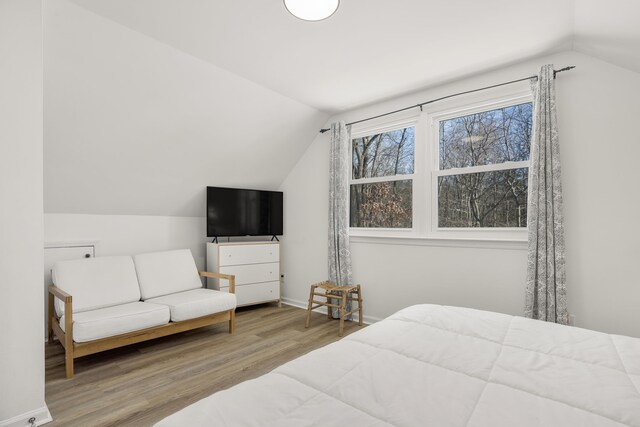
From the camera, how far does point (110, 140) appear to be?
10.1 feet

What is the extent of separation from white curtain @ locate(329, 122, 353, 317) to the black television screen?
1.02 m

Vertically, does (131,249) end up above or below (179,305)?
above

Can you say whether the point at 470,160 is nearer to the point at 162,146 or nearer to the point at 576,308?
the point at 576,308

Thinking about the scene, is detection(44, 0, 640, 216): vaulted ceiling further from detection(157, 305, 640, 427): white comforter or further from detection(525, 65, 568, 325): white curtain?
detection(157, 305, 640, 427): white comforter

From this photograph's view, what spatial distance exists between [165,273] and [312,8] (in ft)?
9.70

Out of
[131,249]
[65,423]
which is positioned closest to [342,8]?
[65,423]

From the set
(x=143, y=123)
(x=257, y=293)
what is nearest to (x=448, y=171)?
(x=257, y=293)

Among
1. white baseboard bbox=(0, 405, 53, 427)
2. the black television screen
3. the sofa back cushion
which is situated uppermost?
the black television screen

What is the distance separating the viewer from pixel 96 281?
309 cm

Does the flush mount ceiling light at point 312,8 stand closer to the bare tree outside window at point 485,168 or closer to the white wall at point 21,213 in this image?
the white wall at point 21,213

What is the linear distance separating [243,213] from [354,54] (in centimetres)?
250

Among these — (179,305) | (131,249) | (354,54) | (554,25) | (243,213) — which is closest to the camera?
(554,25)

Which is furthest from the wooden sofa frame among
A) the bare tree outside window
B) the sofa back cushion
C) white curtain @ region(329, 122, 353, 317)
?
the bare tree outside window

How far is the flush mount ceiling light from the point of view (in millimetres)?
1955
